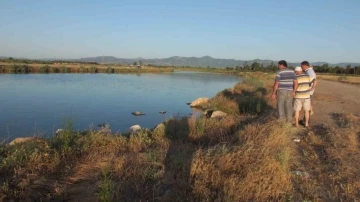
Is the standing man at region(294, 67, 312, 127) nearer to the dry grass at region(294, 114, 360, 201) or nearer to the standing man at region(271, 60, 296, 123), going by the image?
the standing man at region(271, 60, 296, 123)

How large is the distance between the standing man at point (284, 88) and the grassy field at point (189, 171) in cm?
163

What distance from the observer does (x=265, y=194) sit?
15.9 ft

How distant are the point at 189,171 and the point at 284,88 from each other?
5179 mm

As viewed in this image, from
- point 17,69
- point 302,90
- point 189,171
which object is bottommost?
point 189,171

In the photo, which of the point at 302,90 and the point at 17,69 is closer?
the point at 302,90

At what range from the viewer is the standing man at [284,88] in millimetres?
9336

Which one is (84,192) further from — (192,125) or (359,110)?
(359,110)

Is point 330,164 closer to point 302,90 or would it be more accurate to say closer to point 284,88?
point 284,88

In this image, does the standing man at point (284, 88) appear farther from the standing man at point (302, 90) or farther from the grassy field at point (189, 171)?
the grassy field at point (189, 171)

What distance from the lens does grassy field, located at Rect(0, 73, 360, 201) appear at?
496 cm

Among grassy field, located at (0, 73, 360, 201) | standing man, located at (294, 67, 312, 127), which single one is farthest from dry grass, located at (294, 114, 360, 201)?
standing man, located at (294, 67, 312, 127)

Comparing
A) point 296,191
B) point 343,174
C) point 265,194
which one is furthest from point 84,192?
point 343,174

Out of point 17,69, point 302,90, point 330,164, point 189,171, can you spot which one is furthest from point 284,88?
point 17,69

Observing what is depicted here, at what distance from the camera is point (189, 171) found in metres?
5.55
